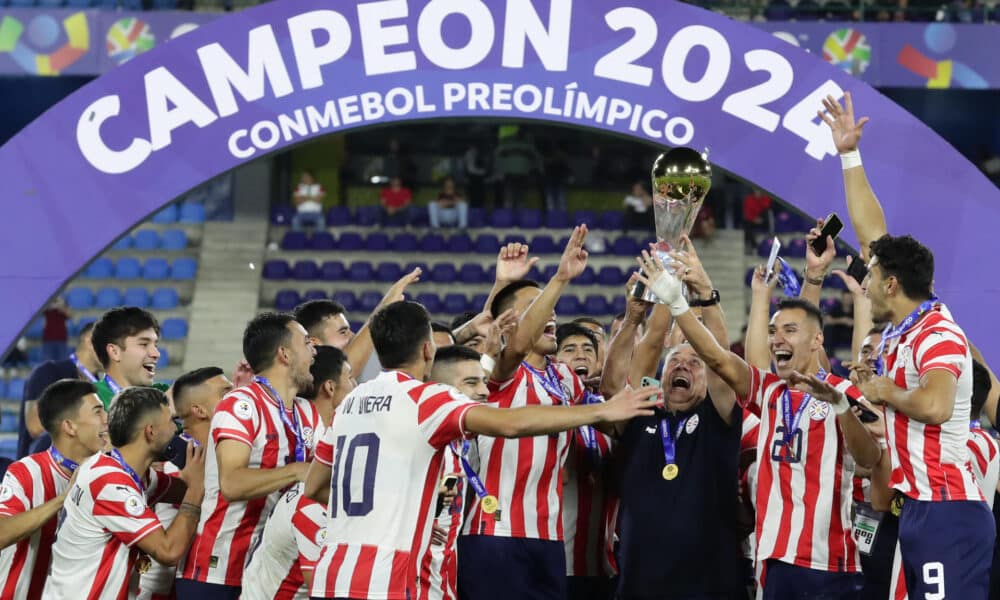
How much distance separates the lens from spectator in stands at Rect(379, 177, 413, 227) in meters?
23.1

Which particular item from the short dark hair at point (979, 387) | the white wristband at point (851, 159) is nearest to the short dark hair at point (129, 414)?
the white wristband at point (851, 159)

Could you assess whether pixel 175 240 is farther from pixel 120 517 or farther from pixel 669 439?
pixel 669 439

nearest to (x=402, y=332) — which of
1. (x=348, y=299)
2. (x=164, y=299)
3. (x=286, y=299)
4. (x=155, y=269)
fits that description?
(x=348, y=299)

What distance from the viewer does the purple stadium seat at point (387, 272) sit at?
21.9m

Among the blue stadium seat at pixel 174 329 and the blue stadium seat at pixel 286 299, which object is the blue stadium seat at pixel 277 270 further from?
the blue stadium seat at pixel 174 329

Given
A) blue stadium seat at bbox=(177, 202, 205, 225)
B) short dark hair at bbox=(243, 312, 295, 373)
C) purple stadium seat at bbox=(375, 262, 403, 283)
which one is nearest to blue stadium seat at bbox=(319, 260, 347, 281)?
purple stadium seat at bbox=(375, 262, 403, 283)

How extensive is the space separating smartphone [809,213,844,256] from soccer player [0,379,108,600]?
411 cm

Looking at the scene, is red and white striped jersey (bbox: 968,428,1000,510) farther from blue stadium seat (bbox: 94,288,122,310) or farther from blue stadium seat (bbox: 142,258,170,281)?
blue stadium seat (bbox: 142,258,170,281)

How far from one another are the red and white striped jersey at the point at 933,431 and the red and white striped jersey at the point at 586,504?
177 cm

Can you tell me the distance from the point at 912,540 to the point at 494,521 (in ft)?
6.97

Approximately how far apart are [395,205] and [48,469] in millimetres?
16423

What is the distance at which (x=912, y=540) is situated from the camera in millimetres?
6012

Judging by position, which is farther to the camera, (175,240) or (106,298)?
(175,240)

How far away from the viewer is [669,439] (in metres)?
6.85
